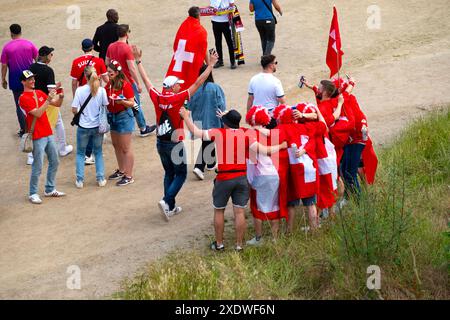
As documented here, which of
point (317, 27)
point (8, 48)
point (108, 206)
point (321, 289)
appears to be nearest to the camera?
point (321, 289)

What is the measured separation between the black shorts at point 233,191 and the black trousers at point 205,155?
2.39m

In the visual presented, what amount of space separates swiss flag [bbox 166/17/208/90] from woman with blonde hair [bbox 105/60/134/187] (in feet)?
2.25

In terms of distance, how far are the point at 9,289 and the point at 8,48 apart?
5721 millimetres

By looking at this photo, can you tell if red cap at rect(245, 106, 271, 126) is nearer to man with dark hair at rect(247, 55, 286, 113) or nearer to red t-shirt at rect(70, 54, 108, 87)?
man with dark hair at rect(247, 55, 286, 113)

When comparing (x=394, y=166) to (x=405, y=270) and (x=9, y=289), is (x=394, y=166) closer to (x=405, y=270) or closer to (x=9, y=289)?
(x=405, y=270)

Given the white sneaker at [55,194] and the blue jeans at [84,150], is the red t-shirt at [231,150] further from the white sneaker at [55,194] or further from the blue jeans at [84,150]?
the white sneaker at [55,194]

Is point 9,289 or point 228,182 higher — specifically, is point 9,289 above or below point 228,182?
below

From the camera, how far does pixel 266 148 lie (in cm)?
952

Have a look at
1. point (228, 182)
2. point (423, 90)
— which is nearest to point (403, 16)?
point (423, 90)

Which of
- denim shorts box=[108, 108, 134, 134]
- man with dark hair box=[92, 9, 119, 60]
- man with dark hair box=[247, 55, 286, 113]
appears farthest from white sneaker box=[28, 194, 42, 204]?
man with dark hair box=[92, 9, 119, 60]

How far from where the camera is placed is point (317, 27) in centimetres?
1848

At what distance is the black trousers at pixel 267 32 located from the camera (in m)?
16.0

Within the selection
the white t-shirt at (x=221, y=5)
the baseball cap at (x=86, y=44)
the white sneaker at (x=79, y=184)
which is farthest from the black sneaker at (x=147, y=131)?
the white t-shirt at (x=221, y=5)

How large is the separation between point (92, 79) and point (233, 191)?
319 centimetres
